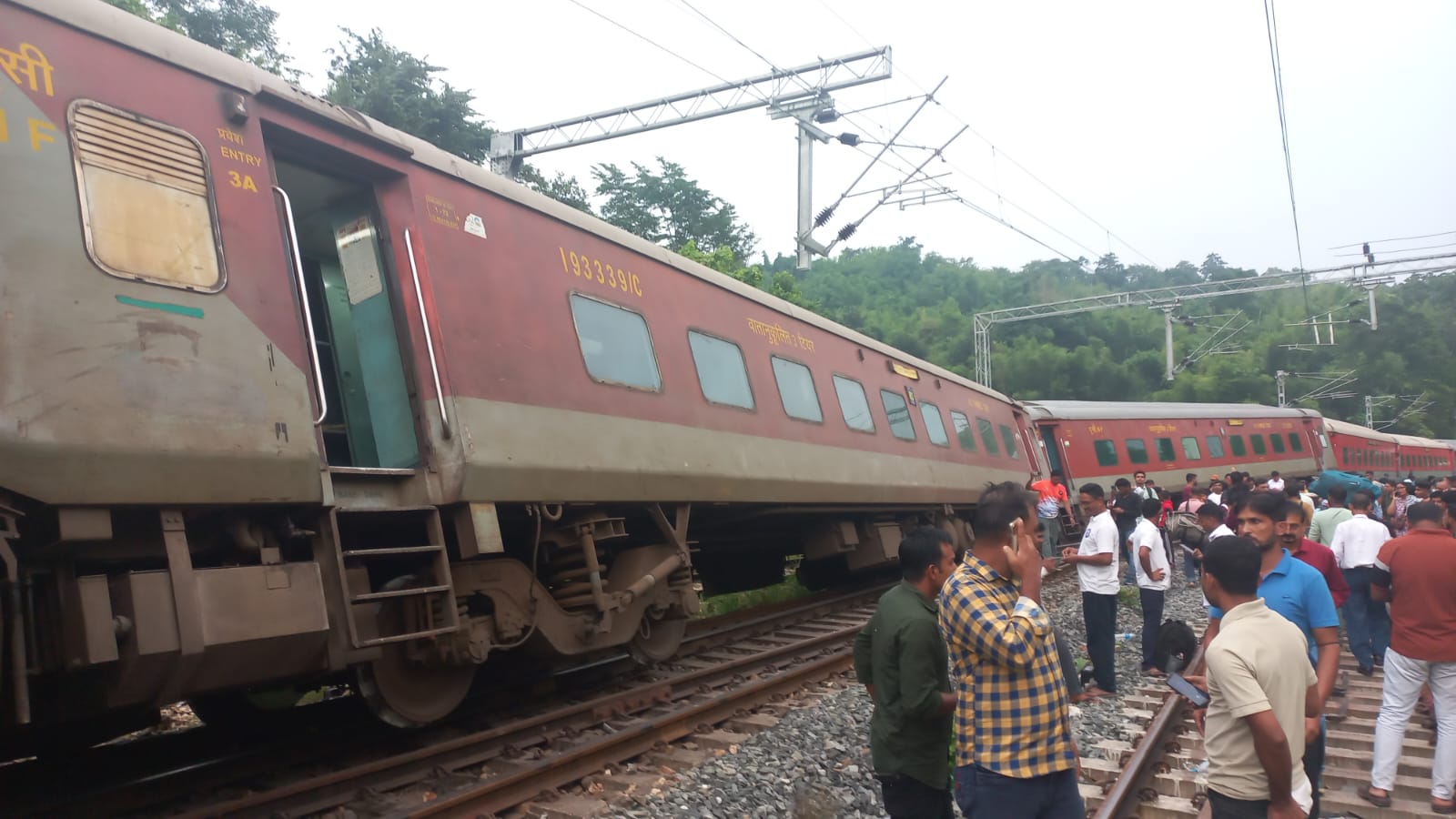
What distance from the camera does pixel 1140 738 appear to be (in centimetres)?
575

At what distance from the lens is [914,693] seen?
3232 millimetres

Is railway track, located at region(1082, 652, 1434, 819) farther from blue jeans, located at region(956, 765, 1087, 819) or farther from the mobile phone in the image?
blue jeans, located at region(956, 765, 1087, 819)

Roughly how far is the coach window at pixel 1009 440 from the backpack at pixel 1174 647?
37.2 ft

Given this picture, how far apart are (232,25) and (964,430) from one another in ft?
84.6

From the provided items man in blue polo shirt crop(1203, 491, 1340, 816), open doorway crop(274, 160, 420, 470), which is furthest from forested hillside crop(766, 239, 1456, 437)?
man in blue polo shirt crop(1203, 491, 1340, 816)

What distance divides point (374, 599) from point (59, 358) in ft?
5.61

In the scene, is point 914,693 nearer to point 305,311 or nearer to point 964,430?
point 305,311

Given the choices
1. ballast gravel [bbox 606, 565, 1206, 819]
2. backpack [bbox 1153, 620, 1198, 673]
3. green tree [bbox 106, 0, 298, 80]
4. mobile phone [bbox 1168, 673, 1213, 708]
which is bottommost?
ballast gravel [bbox 606, 565, 1206, 819]

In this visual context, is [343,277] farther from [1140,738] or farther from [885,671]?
[1140,738]

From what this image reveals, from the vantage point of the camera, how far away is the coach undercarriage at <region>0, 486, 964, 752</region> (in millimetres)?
3498

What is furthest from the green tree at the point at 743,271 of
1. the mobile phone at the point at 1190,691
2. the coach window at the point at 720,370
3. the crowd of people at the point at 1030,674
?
the mobile phone at the point at 1190,691

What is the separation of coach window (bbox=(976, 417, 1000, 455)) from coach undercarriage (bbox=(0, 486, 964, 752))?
28.0 ft

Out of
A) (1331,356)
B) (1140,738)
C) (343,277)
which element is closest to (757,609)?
(1140,738)


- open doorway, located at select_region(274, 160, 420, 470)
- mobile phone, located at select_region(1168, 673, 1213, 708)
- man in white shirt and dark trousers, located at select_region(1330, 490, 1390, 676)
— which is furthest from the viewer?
man in white shirt and dark trousers, located at select_region(1330, 490, 1390, 676)
